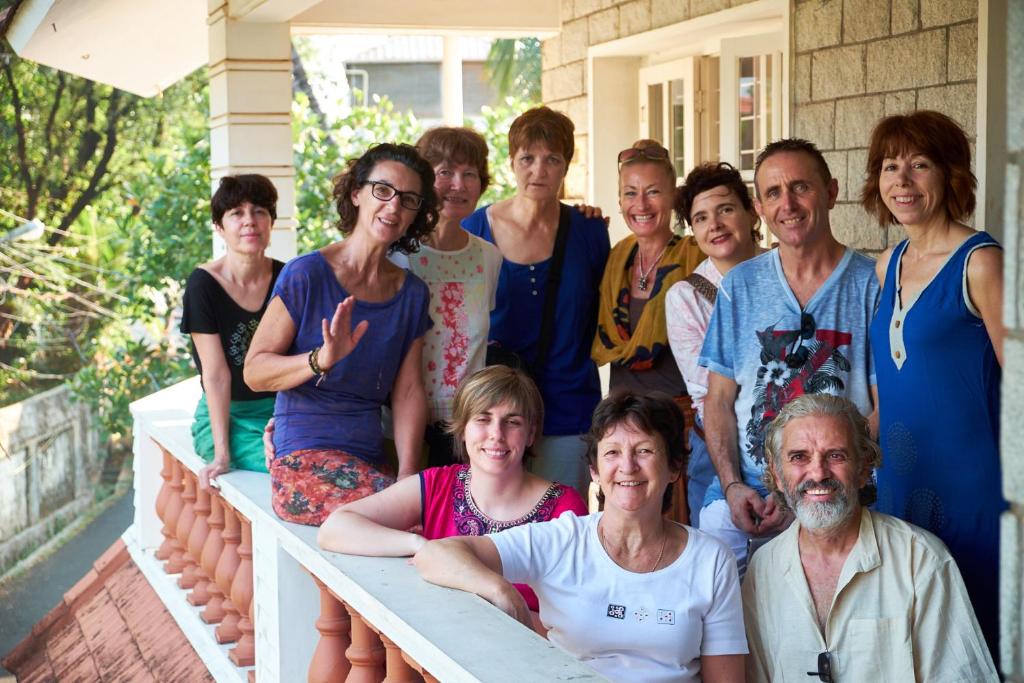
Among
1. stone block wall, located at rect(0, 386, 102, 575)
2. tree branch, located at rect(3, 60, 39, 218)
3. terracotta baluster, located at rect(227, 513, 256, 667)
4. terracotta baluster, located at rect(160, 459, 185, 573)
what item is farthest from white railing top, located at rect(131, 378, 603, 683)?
tree branch, located at rect(3, 60, 39, 218)

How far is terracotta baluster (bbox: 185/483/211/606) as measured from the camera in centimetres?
458

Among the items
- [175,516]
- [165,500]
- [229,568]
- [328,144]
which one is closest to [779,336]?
[229,568]

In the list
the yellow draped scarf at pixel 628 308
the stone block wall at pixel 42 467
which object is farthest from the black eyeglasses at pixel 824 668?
the stone block wall at pixel 42 467

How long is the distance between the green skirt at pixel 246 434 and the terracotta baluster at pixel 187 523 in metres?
0.46

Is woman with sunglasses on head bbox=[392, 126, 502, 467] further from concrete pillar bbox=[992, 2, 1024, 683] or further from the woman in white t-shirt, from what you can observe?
concrete pillar bbox=[992, 2, 1024, 683]

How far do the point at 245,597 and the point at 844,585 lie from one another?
1992mm

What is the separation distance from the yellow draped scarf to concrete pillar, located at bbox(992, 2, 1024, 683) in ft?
7.91

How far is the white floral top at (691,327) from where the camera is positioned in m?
3.45

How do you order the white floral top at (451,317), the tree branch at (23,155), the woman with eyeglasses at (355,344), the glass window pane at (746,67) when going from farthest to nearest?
→ the tree branch at (23,155)
the glass window pane at (746,67)
the white floral top at (451,317)
the woman with eyeglasses at (355,344)

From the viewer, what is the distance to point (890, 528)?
8.89 ft

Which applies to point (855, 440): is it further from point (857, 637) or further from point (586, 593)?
point (586, 593)

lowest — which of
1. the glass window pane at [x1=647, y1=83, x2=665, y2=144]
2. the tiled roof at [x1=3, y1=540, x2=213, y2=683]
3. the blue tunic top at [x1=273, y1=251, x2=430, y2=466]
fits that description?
the tiled roof at [x1=3, y1=540, x2=213, y2=683]

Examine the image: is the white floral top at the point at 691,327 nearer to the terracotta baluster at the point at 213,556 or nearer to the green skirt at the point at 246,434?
the green skirt at the point at 246,434

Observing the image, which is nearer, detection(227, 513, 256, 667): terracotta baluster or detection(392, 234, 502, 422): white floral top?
detection(392, 234, 502, 422): white floral top
